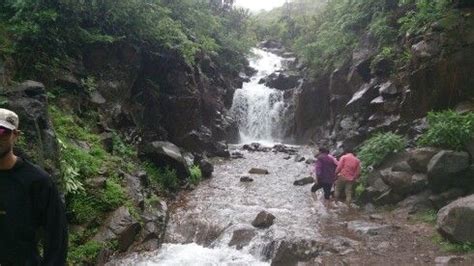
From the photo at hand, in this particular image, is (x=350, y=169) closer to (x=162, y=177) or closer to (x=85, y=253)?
(x=162, y=177)

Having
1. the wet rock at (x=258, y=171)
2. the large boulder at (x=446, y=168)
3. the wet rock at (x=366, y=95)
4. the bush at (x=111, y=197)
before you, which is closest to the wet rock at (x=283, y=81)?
the wet rock at (x=366, y=95)

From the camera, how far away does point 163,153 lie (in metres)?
14.8

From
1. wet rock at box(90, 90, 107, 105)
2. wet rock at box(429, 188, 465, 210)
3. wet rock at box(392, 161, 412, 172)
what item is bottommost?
wet rock at box(429, 188, 465, 210)

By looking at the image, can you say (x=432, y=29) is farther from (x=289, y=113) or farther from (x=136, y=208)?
(x=289, y=113)

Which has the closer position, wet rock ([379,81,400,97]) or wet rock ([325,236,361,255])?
wet rock ([325,236,361,255])

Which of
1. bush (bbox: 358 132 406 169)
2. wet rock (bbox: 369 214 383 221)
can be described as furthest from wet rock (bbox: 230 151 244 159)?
wet rock (bbox: 369 214 383 221)

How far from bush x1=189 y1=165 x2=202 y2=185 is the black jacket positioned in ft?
38.9

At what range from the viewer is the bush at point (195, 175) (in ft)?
50.1

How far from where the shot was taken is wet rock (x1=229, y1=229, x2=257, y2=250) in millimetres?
9773

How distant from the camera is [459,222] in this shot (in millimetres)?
8000

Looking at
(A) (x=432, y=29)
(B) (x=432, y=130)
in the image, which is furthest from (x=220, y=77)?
(B) (x=432, y=130)

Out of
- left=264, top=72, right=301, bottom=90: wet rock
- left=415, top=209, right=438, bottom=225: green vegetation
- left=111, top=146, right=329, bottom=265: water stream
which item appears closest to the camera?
left=111, top=146, right=329, bottom=265: water stream

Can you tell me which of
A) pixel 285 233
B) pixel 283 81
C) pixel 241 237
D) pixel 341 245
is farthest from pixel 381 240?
pixel 283 81

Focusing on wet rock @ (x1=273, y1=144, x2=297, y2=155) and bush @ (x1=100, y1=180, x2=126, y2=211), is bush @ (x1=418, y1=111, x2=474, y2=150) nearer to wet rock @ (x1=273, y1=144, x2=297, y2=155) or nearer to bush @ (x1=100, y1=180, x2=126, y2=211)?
bush @ (x1=100, y1=180, x2=126, y2=211)
